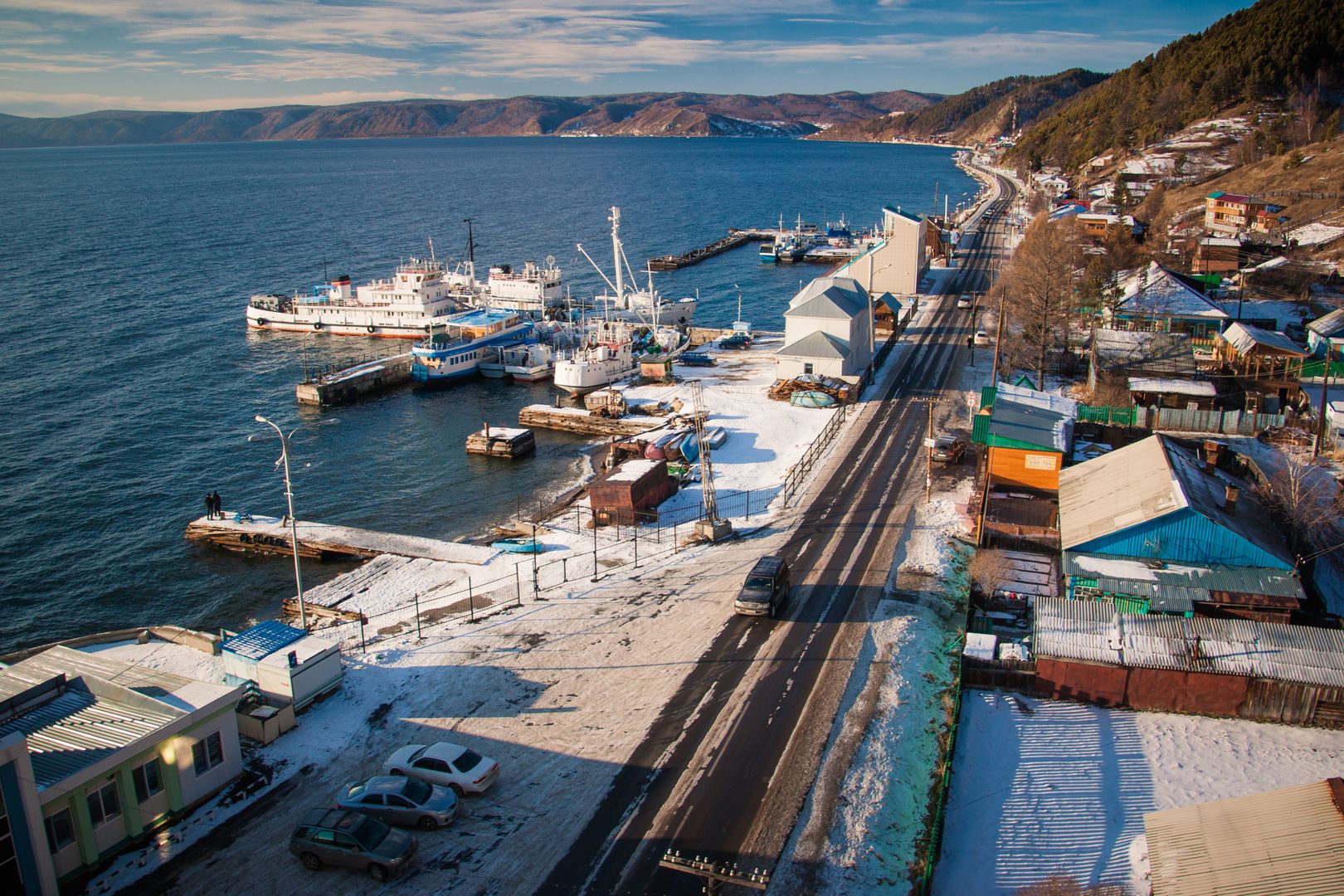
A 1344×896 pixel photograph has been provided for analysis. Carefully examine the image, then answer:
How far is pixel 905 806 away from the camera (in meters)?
15.8

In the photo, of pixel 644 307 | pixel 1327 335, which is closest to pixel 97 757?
pixel 1327 335

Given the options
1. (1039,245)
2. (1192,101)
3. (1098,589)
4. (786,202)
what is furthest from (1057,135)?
(1098,589)

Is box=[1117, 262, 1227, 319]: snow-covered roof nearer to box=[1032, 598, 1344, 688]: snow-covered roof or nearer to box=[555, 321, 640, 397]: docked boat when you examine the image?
box=[555, 321, 640, 397]: docked boat

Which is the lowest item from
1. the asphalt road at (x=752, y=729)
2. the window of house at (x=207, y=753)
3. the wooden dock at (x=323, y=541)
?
the wooden dock at (x=323, y=541)

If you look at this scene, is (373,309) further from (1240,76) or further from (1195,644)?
(1240,76)

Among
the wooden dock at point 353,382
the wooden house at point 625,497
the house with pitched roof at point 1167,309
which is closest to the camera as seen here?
the wooden house at point 625,497

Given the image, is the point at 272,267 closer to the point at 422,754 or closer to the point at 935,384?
the point at 935,384

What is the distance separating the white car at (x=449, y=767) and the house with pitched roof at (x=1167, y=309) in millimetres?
42086

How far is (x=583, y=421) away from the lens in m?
45.1

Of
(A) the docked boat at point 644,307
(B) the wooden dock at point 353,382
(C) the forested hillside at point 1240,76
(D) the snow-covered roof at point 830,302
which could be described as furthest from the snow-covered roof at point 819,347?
(C) the forested hillside at point 1240,76

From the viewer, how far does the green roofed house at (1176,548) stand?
71.6 ft

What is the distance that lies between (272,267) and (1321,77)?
121 metres

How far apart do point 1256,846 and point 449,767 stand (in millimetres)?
12660

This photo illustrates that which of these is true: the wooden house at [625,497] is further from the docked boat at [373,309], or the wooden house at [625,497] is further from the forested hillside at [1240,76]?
the forested hillside at [1240,76]
